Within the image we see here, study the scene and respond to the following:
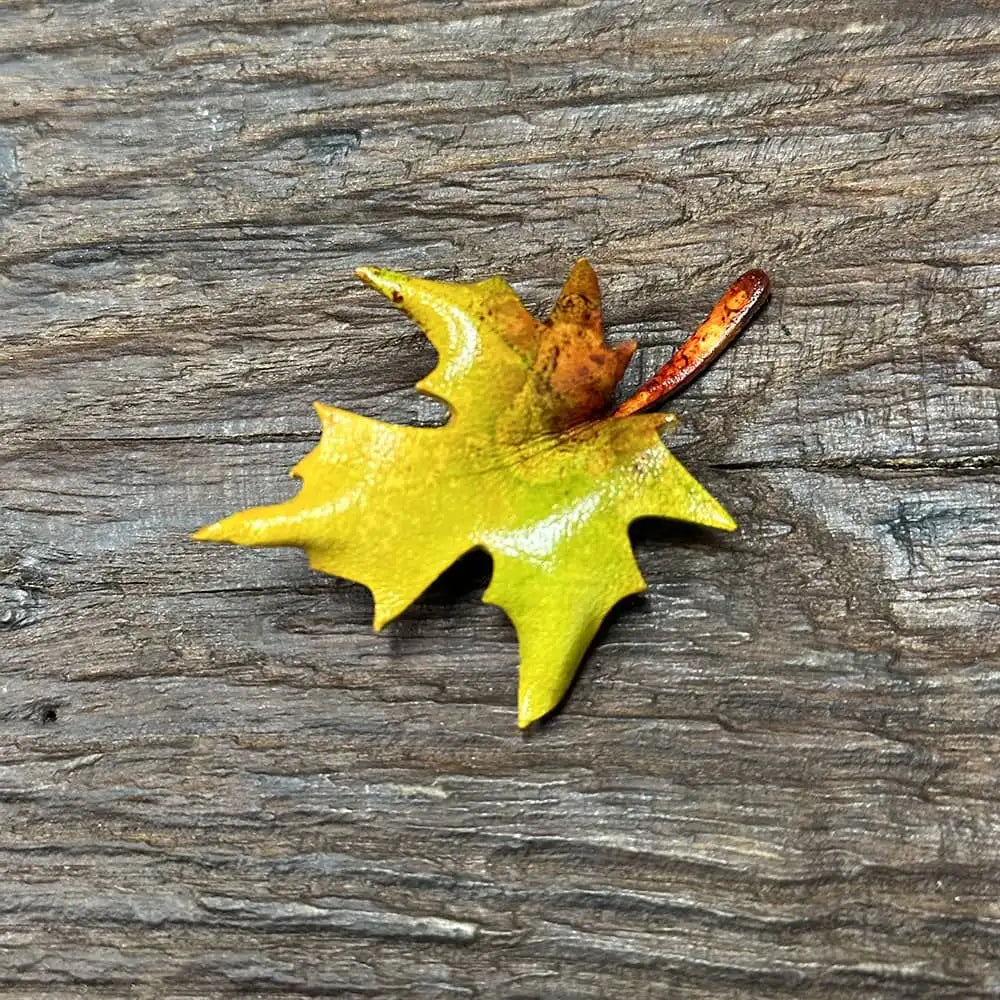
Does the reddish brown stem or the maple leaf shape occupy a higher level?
the reddish brown stem

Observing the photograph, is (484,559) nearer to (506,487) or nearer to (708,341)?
(506,487)

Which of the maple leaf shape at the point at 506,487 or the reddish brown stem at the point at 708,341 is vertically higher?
the reddish brown stem at the point at 708,341

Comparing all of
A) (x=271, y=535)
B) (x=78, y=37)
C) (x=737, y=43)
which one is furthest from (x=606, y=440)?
(x=78, y=37)

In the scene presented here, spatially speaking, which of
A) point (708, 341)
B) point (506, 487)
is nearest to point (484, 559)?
point (506, 487)
